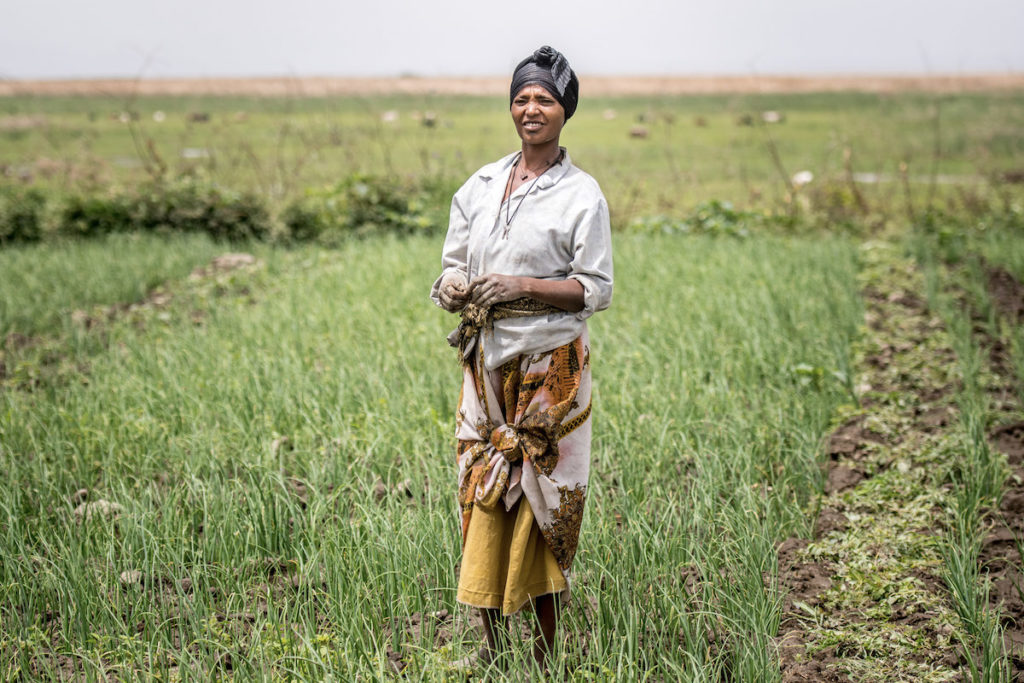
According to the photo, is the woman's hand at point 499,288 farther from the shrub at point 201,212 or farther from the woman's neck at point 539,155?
the shrub at point 201,212

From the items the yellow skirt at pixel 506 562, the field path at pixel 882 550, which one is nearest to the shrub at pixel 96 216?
the field path at pixel 882 550

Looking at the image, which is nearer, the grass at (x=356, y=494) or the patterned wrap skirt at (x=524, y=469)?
the patterned wrap skirt at (x=524, y=469)

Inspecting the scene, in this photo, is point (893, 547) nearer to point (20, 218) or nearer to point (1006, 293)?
point (1006, 293)

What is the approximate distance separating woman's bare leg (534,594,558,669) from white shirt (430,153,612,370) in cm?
60

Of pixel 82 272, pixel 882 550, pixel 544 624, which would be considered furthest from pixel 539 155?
pixel 82 272

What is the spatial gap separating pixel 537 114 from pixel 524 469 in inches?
Answer: 31.8

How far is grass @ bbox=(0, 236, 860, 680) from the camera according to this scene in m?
2.32

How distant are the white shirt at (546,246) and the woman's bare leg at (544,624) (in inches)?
23.7

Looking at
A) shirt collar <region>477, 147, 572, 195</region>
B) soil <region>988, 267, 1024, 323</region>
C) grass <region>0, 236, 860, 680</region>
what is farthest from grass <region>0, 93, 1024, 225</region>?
shirt collar <region>477, 147, 572, 195</region>

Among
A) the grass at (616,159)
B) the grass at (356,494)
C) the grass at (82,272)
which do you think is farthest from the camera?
the grass at (616,159)

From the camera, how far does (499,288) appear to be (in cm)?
196

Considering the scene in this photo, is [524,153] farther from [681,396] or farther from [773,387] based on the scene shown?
[773,387]

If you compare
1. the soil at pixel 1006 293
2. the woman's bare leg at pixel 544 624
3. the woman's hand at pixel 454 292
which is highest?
the woman's hand at pixel 454 292

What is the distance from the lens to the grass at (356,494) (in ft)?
7.62
